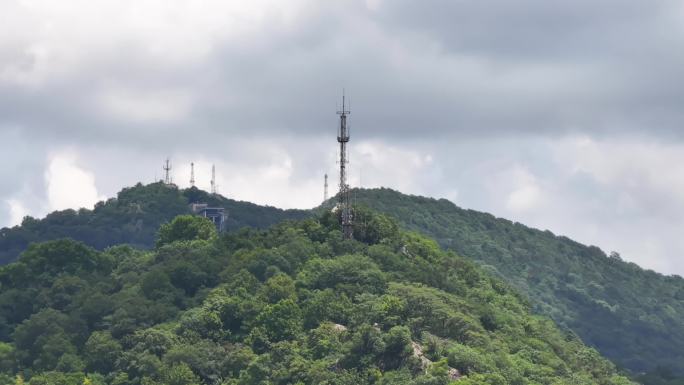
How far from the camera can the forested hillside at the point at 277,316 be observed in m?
141

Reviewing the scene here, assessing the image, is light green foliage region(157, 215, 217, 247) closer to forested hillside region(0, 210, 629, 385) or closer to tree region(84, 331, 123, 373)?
forested hillside region(0, 210, 629, 385)

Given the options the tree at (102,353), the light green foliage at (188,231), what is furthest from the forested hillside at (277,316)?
the light green foliage at (188,231)

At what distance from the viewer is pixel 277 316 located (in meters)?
151

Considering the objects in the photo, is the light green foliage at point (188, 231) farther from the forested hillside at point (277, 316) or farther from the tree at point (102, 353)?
the tree at point (102, 353)

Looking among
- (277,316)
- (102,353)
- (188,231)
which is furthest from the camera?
(188,231)

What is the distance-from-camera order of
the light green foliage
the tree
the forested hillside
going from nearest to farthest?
the forested hillside → the tree → the light green foliage

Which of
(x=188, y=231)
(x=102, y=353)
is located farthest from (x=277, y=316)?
(x=188, y=231)

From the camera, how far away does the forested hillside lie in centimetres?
14125

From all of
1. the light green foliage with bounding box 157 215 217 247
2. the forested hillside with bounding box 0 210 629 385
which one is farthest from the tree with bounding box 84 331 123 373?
the light green foliage with bounding box 157 215 217 247

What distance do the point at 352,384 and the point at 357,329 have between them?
8.61 m

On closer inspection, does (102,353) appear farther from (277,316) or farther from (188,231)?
(188,231)

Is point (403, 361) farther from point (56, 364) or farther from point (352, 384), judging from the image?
point (56, 364)

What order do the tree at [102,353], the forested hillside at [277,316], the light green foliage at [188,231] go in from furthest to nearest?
the light green foliage at [188,231], the tree at [102,353], the forested hillside at [277,316]

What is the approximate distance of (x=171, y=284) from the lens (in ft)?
553
